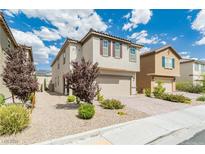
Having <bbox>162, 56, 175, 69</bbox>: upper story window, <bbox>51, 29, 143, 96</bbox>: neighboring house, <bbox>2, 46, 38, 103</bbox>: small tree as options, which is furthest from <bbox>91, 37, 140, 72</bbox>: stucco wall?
<bbox>2, 46, 38, 103</bbox>: small tree

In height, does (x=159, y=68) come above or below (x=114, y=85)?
above

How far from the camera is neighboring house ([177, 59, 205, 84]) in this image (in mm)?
27812

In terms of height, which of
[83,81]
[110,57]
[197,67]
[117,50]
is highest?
[117,50]

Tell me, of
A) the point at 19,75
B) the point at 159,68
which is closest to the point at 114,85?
the point at 159,68

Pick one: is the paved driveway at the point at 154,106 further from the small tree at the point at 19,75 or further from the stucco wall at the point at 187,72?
the stucco wall at the point at 187,72

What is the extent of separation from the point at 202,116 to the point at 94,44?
999cm

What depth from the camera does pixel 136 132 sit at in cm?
572

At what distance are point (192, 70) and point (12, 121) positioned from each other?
99.4 ft

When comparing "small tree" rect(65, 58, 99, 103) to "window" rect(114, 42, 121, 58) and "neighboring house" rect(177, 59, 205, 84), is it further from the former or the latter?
"neighboring house" rect(177, 59, 205, 84)

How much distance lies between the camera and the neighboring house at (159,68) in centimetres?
1959

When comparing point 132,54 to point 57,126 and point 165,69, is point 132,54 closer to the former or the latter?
point 165,69

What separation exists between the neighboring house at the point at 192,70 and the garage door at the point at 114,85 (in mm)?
17409

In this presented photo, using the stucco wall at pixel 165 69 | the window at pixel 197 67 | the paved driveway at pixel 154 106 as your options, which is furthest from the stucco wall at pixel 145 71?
the window at pixel 197 67
